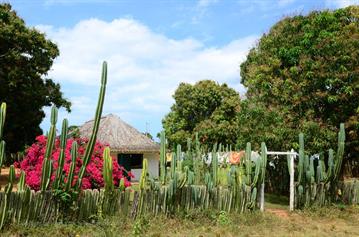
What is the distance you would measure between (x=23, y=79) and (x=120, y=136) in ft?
22.0

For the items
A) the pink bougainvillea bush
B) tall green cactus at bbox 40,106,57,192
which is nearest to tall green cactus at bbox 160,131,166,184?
the pink bougainvillea bush

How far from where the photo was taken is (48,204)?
9.64 metres

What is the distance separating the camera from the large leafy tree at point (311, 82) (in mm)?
14609

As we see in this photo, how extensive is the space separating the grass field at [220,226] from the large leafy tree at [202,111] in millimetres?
20339

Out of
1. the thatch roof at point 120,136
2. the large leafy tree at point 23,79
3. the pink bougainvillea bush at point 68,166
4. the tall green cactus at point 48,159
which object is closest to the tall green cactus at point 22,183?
the tall green cactus at point 48,159

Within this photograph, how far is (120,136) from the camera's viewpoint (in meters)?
25.8

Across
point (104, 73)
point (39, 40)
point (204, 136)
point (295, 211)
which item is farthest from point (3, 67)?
point (204, 136)

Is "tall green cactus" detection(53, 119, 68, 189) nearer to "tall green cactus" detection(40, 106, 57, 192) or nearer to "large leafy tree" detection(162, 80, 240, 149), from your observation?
"tall green cactus" detection(40, 106, 57, 192)

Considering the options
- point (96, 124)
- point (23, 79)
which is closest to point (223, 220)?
point (96, 124)

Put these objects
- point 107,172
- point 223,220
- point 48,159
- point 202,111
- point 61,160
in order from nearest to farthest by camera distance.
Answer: point 48,159 < point 61,160 < point 107,172 < point 223,220 < point 202,111

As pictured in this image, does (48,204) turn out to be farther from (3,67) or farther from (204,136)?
(204,136)

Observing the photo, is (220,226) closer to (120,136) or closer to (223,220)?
(223,220)

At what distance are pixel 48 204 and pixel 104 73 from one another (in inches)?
121

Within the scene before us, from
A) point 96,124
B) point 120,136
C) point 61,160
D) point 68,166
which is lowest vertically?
point 68,166
